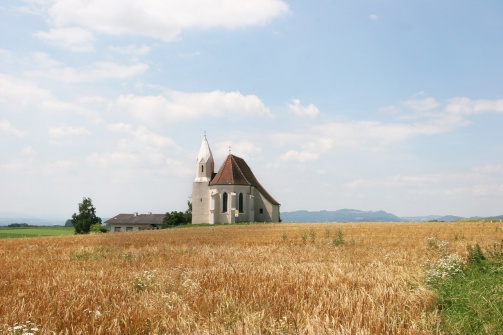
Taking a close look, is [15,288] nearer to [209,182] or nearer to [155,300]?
[155,300]

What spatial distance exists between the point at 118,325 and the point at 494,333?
13.8ft

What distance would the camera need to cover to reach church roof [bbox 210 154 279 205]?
74062 millimetres

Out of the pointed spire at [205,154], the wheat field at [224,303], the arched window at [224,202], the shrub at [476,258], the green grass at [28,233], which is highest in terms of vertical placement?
the pointed spire at [205,154]

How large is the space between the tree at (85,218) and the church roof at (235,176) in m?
43.2

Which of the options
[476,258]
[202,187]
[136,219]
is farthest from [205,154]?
[476,258]

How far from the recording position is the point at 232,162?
77000 millimetres

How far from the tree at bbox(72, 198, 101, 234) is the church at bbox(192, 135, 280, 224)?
39.1 meters

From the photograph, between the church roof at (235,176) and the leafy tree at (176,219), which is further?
the leafy tree at (176,219)

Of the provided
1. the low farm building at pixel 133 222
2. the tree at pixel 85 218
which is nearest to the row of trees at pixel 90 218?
the tree at pixel 85 218

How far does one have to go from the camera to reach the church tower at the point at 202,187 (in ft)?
250

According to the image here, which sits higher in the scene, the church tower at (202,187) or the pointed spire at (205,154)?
the pointed spire at (205,154)

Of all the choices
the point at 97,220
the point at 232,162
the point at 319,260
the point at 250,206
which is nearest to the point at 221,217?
the point at 250,206

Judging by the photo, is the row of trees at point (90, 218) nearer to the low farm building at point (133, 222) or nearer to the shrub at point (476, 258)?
the low farm building at point (133, 222)

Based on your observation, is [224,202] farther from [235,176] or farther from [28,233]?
[28,233]
